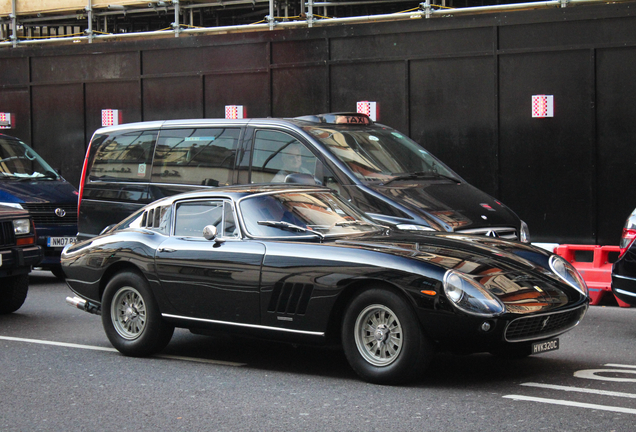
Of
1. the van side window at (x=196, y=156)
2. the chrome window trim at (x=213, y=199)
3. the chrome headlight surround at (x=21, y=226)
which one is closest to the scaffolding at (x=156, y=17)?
the van side window at (x=196, y=156)

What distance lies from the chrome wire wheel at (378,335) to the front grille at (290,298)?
0.48m

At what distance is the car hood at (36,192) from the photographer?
1248 cm

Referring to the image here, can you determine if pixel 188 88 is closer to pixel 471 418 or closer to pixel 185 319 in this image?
pixel 185 319

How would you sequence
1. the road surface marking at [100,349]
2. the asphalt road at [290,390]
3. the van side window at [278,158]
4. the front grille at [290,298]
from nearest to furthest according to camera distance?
the asphalt road at [290,390], the front grille at [290,298], the road surface marking at [100,349], the van side window at [278,158]

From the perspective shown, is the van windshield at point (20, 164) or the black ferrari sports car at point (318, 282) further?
the van windshield at point (20, 164)

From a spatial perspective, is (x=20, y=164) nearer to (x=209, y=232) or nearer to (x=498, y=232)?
(x=209, y=232)

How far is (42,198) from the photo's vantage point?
1269cm

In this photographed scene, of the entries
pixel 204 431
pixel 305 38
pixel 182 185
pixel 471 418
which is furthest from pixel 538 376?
pixel 305 38

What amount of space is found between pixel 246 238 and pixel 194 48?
10.9m

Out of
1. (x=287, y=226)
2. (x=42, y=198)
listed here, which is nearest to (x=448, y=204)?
(x=287, y=226)

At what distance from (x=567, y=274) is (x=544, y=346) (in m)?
0.72

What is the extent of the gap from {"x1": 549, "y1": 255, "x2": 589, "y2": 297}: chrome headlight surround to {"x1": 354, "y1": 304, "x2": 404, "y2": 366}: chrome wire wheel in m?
1.38

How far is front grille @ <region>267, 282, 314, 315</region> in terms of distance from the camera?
644cm

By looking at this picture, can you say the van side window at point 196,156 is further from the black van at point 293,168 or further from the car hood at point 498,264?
the car hood at point 498,264
